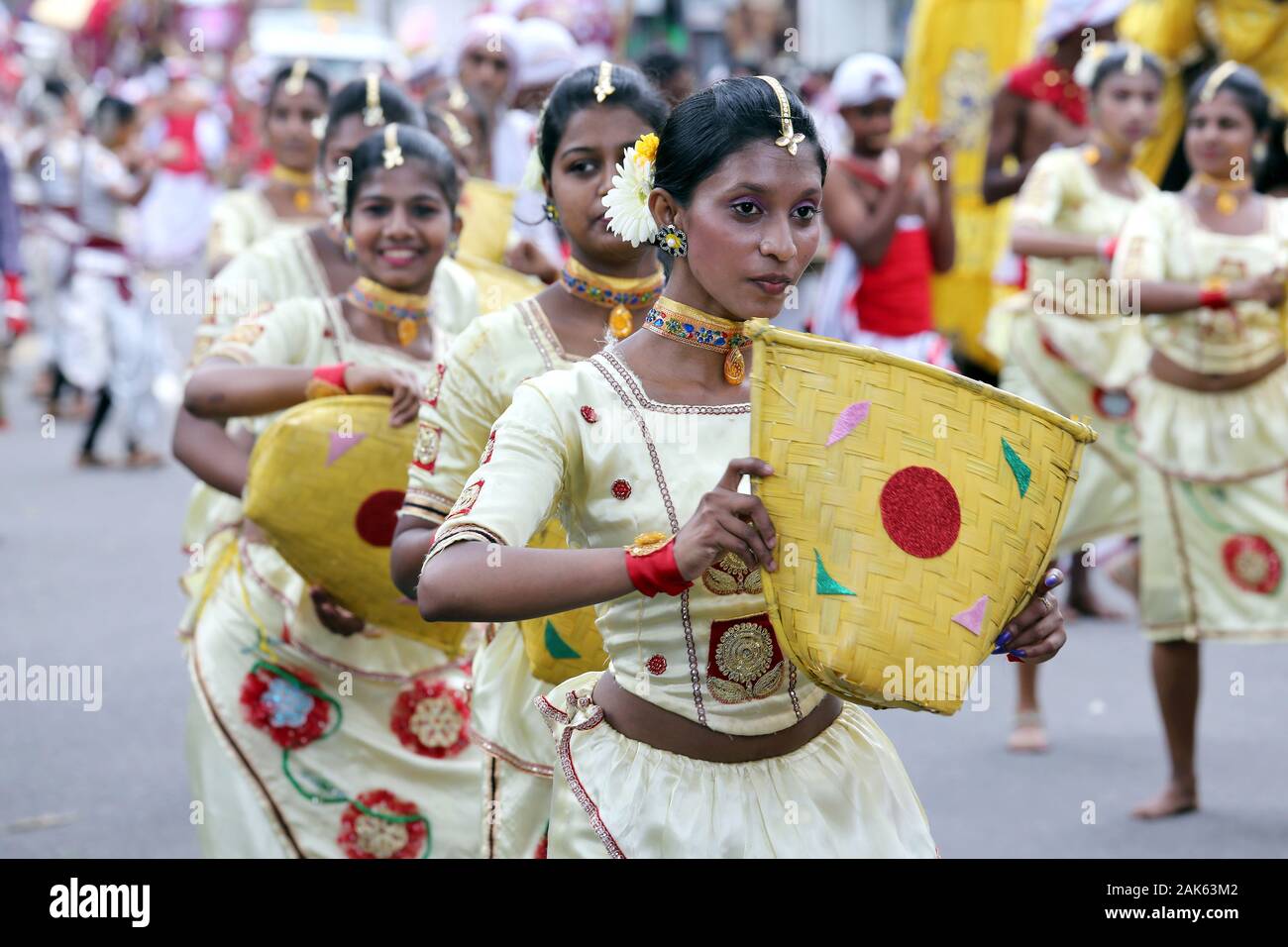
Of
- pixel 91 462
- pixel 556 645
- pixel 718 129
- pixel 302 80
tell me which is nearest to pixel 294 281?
pixel 302 80

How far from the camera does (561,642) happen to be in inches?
127

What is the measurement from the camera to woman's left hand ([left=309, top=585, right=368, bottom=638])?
12.8 feet

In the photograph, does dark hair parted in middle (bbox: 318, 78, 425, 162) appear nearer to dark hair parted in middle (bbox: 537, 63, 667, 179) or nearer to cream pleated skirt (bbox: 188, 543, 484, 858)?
cream pleated skirt (bbox: 188, 543, 484, 858)

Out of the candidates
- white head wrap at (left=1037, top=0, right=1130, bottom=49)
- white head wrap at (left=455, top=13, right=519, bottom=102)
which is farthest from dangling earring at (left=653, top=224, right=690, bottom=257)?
white head wrap at (left=1037, top=0, right=1130, bottom=49)

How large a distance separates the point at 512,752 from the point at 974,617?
1.30 m

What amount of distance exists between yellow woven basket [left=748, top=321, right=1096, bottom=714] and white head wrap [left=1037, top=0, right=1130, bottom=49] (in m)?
5.18

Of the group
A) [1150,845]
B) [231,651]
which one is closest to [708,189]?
[231,651]

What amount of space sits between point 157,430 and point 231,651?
341 inches

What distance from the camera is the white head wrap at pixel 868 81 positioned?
263 inches

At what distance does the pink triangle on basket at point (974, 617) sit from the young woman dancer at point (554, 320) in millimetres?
1005

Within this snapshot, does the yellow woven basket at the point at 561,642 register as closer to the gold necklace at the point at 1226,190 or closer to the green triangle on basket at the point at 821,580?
the green triangle on basket at the point at 821,580

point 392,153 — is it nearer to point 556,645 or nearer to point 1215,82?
point 556,645

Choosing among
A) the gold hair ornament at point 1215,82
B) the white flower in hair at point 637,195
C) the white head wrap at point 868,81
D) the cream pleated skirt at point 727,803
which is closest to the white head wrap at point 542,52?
the white head wrap at point 868,81

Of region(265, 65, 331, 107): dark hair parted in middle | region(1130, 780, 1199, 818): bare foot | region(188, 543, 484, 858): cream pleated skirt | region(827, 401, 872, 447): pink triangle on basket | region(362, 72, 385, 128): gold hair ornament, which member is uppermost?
region(265, 65, 331, 107): dark hair parted in middle
